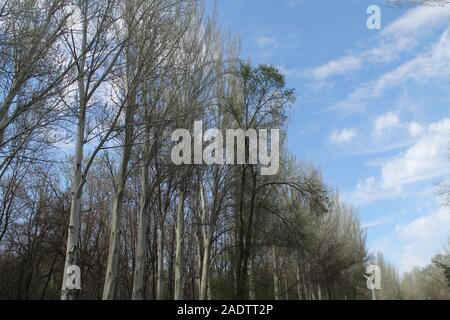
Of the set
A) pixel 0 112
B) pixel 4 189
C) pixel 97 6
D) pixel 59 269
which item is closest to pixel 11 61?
pixel 0 112

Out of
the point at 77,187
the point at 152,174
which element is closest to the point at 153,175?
the point at 152,174

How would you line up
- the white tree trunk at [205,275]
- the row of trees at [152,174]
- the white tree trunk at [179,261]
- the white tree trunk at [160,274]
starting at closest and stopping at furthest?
1. the row of trees at [152,174]
2. the white tree trunk at [160,274]
3. the white tree trunk at [179,261]
4. the white tree trunk at [205,275]

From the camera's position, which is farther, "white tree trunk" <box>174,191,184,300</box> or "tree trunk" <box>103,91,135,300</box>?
"white tree trunk" <box>174,191,184,300</box>

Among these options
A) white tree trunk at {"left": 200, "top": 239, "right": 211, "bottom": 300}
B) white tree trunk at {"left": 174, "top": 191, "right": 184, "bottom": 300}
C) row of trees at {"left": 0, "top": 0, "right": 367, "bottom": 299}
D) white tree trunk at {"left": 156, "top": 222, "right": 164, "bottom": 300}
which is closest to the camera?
row of trees at {"left": 0, "top": 0, "right": 367, "bottom": 299}

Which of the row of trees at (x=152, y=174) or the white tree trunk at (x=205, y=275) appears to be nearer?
the row of trees at (x=152, y=174)

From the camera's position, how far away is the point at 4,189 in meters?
22.8

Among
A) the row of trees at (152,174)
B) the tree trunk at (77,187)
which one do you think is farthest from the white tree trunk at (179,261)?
the tree trunk at (77,187)

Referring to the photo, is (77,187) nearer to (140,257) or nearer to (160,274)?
(140,257)

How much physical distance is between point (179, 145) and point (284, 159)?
1051cm

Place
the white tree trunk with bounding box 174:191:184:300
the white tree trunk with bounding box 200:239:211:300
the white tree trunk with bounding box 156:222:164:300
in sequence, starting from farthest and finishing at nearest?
the white tree trunk with bounding box 200:239:211:300
the white tree trunk with bounding box 174:191:184:300
the white tree trunk with bounding box 156:222:164:300

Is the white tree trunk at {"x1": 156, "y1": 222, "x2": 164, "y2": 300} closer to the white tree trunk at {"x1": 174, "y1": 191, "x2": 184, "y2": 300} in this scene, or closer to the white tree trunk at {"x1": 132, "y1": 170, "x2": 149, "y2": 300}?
the white tree trunk at {"x1": 174, "y1": 191, "x2": 184, "y2": 300}

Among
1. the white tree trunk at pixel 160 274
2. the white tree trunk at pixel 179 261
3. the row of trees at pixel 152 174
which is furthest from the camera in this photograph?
the white tree trunk at pixel 179 261

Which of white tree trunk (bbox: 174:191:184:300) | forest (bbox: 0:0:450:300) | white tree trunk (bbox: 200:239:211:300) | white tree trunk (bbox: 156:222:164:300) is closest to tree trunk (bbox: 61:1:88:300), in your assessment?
forest (bbox: 0:0:450:300)

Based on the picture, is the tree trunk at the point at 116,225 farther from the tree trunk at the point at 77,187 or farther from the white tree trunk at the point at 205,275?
the white tree trunk at the point at 205,275
